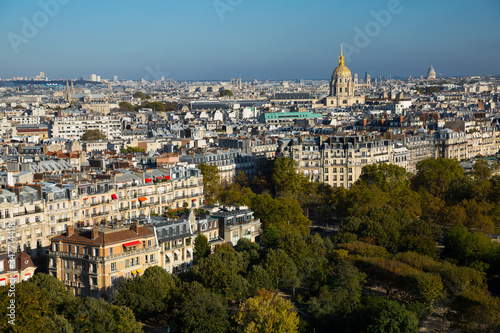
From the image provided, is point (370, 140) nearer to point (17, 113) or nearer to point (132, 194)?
point (132, 194)

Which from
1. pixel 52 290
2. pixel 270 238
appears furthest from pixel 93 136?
pixel 52 290

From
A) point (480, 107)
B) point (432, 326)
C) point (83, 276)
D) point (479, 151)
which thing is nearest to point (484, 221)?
point (432, 326)

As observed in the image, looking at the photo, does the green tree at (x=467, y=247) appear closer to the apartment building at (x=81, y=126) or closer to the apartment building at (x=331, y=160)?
the apartment building at (x=331, y=160)

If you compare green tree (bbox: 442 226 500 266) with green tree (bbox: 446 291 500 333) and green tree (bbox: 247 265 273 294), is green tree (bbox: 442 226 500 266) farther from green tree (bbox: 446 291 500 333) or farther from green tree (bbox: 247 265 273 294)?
green tree (bbox: 247 265 273 294)

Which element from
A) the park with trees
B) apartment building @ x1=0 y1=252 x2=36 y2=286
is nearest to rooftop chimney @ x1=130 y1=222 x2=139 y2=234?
the park with trees

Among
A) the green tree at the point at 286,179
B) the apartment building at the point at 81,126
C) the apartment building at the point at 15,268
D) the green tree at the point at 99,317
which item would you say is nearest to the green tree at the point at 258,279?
the green tree at the point at 99,317

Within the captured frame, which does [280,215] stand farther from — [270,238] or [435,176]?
[435,176]
